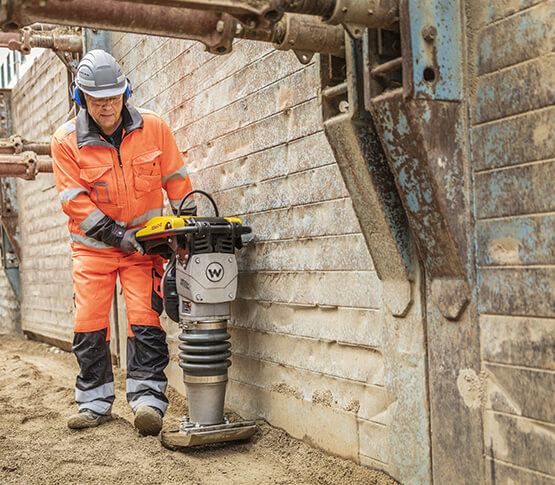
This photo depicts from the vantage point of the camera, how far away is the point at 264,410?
3621 millimetres

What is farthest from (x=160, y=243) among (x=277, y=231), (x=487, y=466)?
(x=487, y=466)

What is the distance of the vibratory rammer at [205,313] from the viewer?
3.29m

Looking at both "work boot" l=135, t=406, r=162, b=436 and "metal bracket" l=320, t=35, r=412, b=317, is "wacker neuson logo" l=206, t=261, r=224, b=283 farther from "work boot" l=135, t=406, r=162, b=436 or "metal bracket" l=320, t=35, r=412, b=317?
"metal bracket" l=320, t=35, r=412, b=317

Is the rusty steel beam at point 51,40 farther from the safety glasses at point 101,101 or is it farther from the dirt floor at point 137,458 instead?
the dirt floor at point 137,458

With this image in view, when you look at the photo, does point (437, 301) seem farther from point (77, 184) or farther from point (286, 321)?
point (77, 184)

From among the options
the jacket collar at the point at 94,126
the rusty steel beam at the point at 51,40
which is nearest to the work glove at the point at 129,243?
the jacket collar at the point at 94,126

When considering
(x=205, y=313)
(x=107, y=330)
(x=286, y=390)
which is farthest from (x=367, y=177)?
(x=107, y=330)

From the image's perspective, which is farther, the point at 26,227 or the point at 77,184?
the point at 26,227

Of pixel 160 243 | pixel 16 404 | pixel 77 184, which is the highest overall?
pixel 77 184

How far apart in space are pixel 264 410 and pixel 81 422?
1.00m

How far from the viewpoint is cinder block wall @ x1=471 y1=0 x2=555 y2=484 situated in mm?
1974

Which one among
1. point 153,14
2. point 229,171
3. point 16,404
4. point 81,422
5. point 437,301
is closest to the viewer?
point 153,14

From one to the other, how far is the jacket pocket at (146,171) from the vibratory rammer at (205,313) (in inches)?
22.3

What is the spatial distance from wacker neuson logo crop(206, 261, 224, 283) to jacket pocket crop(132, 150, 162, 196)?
86 centimetres
